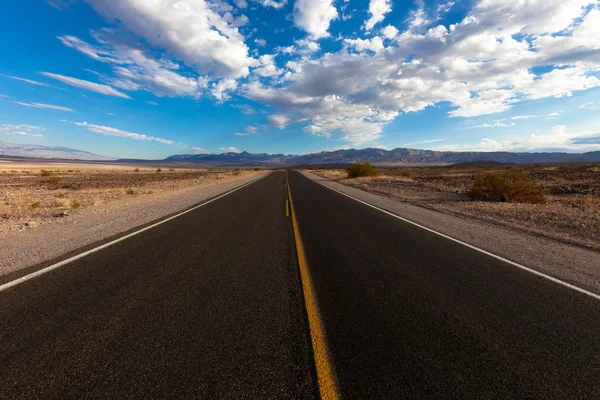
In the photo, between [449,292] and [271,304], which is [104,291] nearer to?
[271,304]

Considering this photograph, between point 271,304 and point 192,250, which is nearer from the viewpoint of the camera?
point 271,304

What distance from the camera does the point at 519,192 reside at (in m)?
14.0

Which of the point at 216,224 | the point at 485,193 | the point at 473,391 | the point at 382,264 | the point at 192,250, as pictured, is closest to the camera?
the point at 473,391

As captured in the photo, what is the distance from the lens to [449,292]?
4137 millimetres

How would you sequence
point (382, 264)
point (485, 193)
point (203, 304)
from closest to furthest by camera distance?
point (203, 304) → point (382, 264) → point (485, 193)

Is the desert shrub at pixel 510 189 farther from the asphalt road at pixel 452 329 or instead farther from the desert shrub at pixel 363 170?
the desert shrub at pixel 363 170

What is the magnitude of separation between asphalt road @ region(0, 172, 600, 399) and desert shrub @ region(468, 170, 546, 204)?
11102 millimetres

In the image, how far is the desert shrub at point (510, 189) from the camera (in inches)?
543

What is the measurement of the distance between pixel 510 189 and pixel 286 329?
1575 cm

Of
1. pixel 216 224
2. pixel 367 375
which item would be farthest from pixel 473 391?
pixel 216 224

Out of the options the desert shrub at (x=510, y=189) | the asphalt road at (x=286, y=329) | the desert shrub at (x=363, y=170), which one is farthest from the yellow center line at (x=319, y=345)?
the desert shrub at (x=363, y=170)

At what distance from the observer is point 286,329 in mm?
3105

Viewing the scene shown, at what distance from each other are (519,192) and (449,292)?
44.1 ft

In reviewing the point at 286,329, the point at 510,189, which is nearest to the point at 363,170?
the point at 510,189
